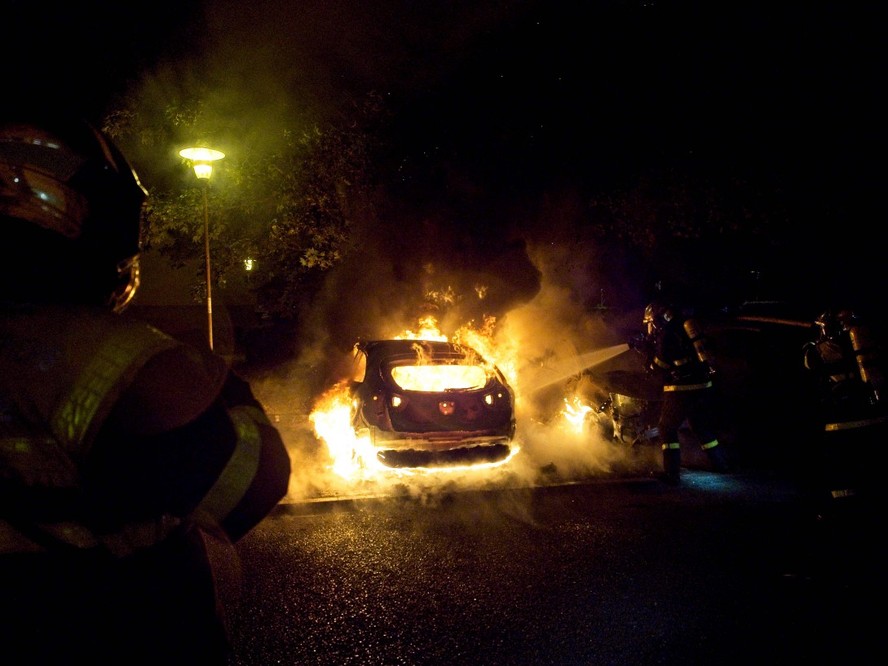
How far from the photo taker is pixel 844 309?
4.75 meters

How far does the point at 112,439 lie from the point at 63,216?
0.50 meters

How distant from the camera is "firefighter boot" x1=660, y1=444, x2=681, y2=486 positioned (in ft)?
21.8

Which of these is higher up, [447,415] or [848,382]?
[447,415]

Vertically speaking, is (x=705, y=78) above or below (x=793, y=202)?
above

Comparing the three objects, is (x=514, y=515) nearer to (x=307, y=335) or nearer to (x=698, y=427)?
(x=698, y=427)

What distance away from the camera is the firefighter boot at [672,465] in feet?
21.8

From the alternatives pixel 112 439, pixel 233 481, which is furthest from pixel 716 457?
pixel 112 439

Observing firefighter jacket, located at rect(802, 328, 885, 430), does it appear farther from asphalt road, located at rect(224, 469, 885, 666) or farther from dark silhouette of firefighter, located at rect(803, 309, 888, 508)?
asphalt road, located at rect(224, 469, 885, 666)

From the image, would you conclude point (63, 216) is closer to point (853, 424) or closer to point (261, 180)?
point (853, 424)

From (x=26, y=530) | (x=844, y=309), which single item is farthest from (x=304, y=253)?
(x=26, y=530)

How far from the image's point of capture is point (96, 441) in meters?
1.09

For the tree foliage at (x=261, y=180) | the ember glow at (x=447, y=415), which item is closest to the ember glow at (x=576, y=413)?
the ember glow at (x=447, y=415)

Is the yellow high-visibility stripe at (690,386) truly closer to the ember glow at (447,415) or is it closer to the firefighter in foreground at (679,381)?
the firefighter in foreground at (679,381)

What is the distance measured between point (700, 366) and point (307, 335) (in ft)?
42.2
